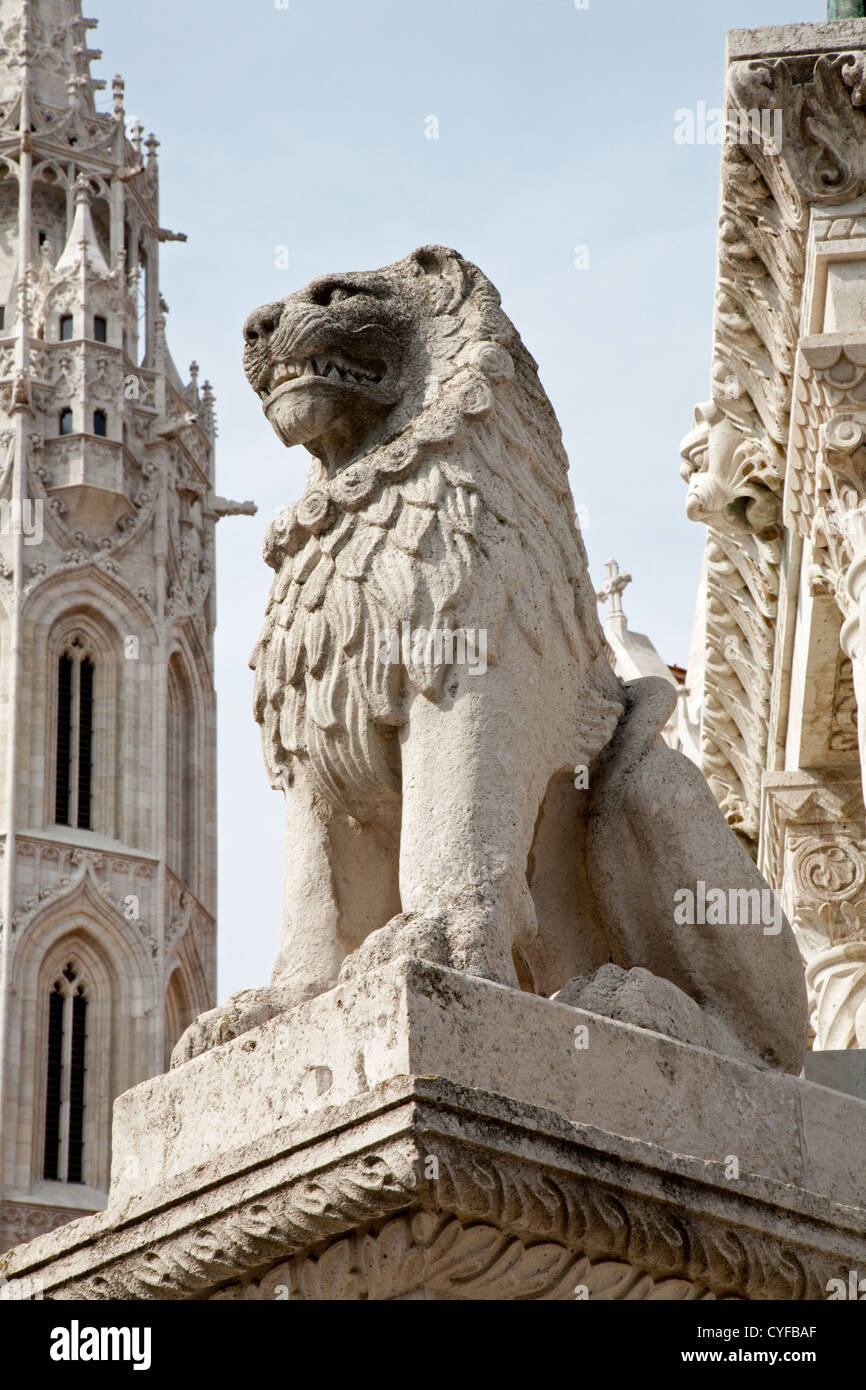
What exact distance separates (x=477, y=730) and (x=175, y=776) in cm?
5674

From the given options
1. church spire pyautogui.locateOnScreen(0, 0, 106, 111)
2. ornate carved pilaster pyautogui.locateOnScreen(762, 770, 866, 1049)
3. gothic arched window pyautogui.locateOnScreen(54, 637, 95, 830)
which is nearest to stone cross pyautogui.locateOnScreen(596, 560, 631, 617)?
ornate carved pilaster pyautogui.locateOnScreen(762, 770, 866, 1049)

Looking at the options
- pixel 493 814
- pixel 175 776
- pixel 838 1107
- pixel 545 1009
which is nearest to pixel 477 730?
pixel 493 814

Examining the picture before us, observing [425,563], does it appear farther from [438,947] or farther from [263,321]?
[438,947]

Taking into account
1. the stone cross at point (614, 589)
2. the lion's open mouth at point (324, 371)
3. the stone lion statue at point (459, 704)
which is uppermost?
the stone cross at point (614, 589)

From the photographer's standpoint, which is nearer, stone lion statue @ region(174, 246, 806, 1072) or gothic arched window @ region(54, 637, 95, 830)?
stone lion statue @ region(174, 246, 806, 1072)

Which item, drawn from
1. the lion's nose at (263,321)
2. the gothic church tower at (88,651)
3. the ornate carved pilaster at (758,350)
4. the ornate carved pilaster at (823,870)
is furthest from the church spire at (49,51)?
the lion's nose at (263,321)

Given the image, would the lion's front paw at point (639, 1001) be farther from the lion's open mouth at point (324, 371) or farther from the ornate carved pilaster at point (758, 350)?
the ornate carved pilaster at point (758, 350)

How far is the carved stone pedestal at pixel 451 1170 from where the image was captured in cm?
458

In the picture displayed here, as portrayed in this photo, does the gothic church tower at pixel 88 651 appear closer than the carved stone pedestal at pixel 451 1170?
No

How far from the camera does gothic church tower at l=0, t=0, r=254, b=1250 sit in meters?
57.2

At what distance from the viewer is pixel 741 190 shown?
848 cm

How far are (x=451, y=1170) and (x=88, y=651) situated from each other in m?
57.0

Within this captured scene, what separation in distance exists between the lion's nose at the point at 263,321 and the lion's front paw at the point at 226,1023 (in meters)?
1.54

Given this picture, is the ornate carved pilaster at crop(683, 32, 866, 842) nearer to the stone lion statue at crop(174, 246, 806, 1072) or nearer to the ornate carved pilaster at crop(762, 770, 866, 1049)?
the ornate carved pilaster at crop(762, 770, 866, 1049)
